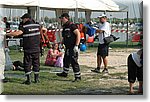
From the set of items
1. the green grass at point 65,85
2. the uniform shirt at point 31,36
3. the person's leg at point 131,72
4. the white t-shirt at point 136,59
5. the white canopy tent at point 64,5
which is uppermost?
the white canopy tent at point 64,5

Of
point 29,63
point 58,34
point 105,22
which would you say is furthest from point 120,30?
point 29,63

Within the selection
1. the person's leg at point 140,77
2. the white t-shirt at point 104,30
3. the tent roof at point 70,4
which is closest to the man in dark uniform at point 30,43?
the tent roof at point 70,4

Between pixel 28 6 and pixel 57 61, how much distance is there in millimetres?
1205

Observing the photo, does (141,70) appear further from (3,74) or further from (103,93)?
(3,74)

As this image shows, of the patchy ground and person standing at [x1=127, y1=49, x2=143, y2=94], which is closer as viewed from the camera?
person standing at [x1=127, y1=49, x2=143, y2=94]

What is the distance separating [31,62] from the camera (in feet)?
23.8

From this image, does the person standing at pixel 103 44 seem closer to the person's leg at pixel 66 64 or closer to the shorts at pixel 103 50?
the shorts at pixel 103 50

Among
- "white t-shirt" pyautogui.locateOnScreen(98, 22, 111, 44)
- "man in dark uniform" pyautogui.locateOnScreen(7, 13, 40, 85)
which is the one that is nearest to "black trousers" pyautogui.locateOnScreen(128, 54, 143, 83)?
"white t-shirt" pyautogui.locateOnScreen(98, 22, 111, 44)

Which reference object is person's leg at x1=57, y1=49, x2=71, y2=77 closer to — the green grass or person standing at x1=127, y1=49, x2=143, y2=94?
the green grass

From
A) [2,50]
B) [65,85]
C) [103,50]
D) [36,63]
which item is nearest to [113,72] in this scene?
[103,50]

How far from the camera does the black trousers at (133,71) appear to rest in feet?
21.6

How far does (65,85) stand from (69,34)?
0.81 metres

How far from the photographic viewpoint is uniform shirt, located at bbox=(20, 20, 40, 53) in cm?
706

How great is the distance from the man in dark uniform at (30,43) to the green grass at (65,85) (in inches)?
7.8
